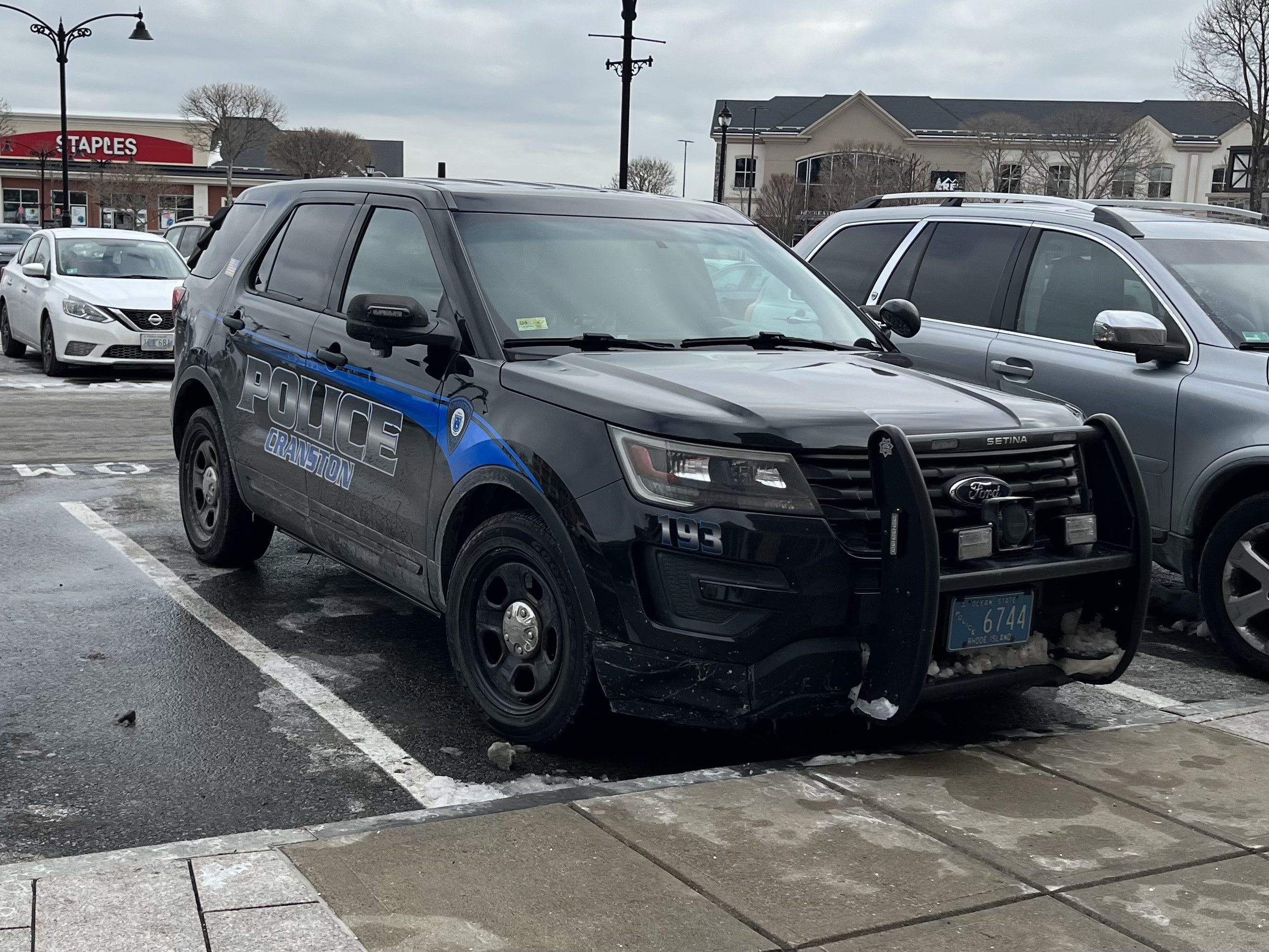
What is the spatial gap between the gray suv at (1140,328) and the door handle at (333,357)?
8.25 ft

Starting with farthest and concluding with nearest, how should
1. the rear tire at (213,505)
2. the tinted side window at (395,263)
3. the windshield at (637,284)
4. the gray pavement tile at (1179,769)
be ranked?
the rear tire at (213,505) < the tinted side window at (395,263) < the windshield at (637,284) < the gray pavement tile at (1179,769)

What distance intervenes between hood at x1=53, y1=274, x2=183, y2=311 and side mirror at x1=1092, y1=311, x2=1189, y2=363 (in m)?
12.7

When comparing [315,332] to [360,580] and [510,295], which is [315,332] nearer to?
[510,295]

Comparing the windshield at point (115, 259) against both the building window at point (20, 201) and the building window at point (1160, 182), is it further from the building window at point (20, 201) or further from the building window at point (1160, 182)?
the building window at point (1160, 182)

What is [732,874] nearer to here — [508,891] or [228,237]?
[508,891]

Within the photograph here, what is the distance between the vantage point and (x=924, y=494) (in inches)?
164

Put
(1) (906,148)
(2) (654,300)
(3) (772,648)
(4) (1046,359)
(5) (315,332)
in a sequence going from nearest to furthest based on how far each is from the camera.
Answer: (3) (772,648) → (2) (654,300) → (5) (315,332) → (4) (1046,359) → (1) (906,148)

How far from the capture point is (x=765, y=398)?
14.9 feet

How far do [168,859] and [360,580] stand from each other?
365cm

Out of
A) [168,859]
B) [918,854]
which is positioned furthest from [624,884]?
[168,859]

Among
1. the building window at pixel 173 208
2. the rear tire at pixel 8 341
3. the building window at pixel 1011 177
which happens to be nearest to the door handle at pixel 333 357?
the rear tire at pixel 8 341

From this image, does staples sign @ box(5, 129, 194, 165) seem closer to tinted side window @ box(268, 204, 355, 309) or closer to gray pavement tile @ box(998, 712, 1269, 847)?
tinted side window @ box(268, 204, 355, 309)

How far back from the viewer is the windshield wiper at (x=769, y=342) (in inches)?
213

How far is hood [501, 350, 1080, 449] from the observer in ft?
14.1
